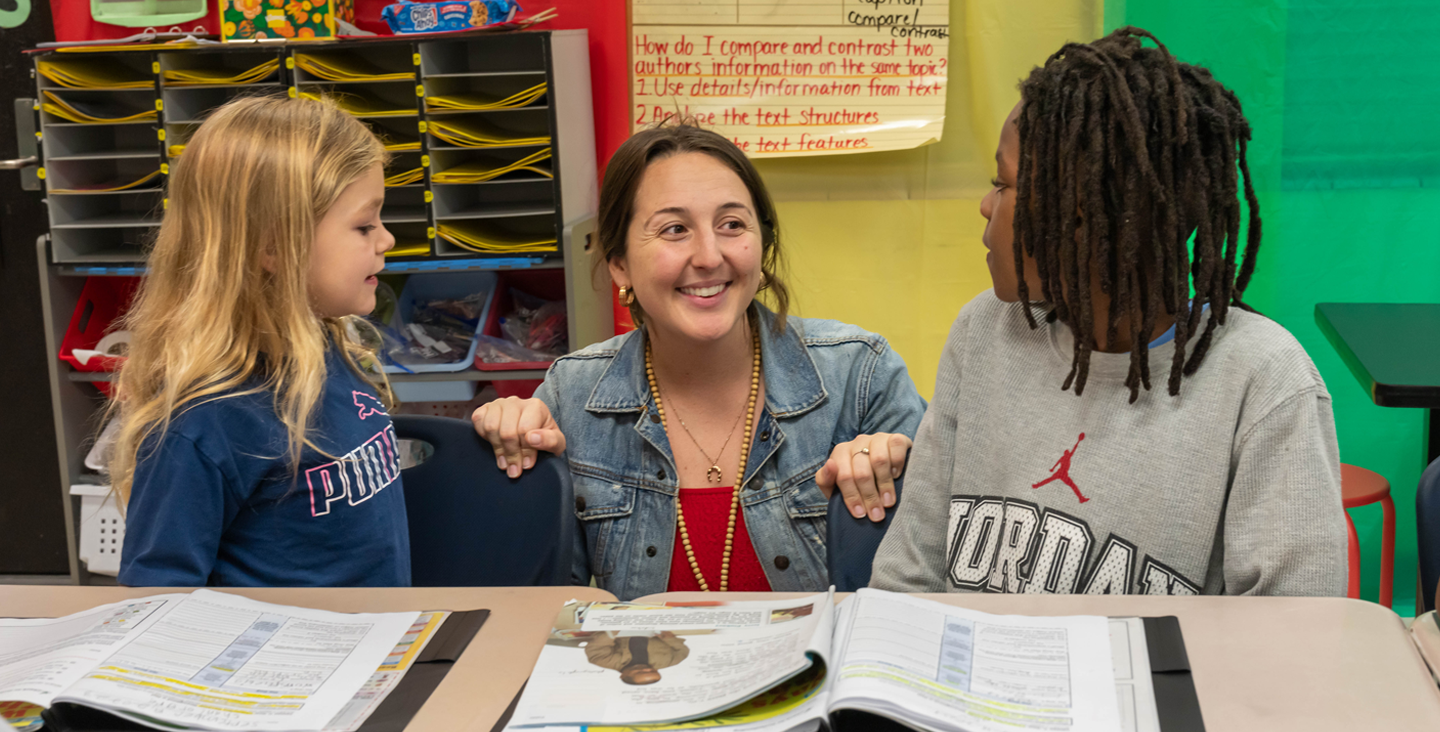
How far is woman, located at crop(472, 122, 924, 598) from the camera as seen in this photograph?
5.05ft

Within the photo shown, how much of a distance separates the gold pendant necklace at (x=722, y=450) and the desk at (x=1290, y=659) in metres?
0.59

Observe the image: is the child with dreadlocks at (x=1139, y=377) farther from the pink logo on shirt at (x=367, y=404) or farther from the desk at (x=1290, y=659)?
the pink logo on shirt at (x=367, y=404)

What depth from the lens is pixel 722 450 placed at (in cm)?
162

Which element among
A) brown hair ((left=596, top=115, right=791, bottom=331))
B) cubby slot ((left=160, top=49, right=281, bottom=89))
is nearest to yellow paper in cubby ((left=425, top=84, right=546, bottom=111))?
cubby slot ((left=160, top=49, right=281, bottom=89))

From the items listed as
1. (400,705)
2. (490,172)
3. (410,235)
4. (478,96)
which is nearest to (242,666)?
(400,705)

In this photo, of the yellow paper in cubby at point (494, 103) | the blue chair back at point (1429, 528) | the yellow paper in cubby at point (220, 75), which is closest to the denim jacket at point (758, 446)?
the blue chair back at point (1429, 528)

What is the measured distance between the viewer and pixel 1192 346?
1065mm

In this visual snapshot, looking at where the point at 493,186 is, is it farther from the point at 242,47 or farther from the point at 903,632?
the point at 903,632

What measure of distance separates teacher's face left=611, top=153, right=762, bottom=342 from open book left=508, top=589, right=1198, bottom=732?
0.66 m

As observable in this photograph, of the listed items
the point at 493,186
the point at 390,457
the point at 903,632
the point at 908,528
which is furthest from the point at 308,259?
the point at 493,186

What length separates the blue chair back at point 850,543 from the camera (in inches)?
51.8

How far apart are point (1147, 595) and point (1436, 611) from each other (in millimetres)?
230

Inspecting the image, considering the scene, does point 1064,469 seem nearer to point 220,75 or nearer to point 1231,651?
point 1231,651

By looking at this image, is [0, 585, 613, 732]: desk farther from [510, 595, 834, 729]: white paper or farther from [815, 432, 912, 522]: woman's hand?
[815, 432, 912, 522]: woman's hand
